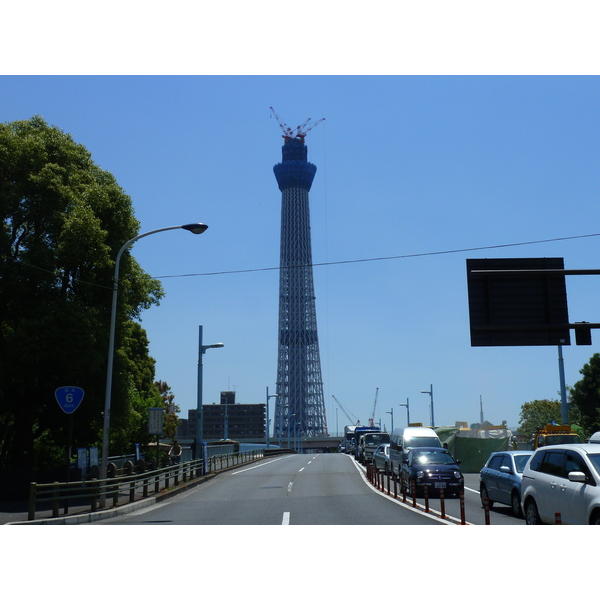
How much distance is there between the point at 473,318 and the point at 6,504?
1508 centimetres

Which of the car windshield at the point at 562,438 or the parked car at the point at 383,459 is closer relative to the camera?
the car windshield at the point at 562,438

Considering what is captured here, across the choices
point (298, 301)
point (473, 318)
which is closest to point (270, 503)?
point (473, 318)

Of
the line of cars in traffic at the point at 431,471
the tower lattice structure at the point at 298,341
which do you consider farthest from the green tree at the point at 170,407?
the tower lattice structure at the point at 298,341

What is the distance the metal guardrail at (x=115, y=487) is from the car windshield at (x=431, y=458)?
29.0 ft

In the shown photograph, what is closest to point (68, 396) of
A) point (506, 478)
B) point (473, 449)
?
point (506, 478)

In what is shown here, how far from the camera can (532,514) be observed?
44.0ft

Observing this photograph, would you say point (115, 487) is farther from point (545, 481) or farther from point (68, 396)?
point (545, 481)

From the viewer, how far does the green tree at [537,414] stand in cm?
8619

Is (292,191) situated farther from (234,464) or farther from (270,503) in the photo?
(270,503)

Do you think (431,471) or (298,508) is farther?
(431,471)

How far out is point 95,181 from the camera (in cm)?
2683

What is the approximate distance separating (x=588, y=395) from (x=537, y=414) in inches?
1349

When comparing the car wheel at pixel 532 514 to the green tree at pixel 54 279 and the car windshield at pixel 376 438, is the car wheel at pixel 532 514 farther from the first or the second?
the car windshield at pixel 376 438

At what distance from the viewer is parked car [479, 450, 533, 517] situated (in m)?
16.7
